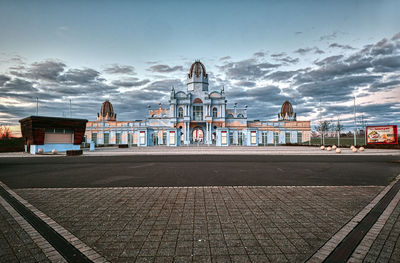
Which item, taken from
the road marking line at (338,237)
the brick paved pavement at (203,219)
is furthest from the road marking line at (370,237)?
the brick paved pavement at (203,219)

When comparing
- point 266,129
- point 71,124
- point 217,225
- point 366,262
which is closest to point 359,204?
point 366,262

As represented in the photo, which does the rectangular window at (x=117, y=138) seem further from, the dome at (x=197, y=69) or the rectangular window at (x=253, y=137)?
the rectangular window at (x=253, y=137)

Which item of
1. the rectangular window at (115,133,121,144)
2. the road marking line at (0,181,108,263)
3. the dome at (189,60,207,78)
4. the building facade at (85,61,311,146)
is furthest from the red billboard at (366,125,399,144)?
the rectangular window at (115,133,121,144)

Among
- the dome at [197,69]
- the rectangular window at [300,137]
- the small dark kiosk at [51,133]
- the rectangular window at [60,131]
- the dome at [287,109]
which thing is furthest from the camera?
the dome at [287,109]

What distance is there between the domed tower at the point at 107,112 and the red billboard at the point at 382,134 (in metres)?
74.7

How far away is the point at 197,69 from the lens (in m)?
67.4

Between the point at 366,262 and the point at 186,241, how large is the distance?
8.59 feet

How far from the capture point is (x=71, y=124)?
93.7ft

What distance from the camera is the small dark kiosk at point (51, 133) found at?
1037 inches

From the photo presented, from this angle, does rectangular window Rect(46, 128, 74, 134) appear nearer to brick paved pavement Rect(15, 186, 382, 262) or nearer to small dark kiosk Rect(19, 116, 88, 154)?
small dark kiosk Rect(19, 116, 88, 154)

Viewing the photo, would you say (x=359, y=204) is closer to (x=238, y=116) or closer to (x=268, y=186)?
(x=268, y=186)

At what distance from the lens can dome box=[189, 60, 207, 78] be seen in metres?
66.9

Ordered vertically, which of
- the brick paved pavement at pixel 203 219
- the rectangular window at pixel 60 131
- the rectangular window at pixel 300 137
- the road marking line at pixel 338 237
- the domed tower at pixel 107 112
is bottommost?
the road marking line at pixel 338 237

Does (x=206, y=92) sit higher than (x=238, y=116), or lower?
higher
